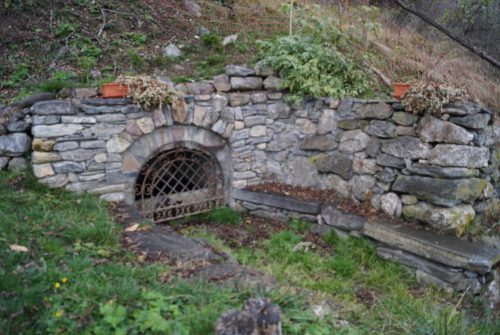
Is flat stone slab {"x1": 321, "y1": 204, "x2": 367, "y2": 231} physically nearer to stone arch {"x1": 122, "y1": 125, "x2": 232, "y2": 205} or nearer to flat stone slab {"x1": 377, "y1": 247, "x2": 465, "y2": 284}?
flat stone slab {"x1": 377, "y1": 247, "x2": 465, "y2": 284}

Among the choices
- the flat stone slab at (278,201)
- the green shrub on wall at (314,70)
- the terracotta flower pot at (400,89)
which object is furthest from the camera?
the green shrub on wall at (314,70)

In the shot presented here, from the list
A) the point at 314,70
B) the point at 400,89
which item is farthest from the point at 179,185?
the point at 400,89

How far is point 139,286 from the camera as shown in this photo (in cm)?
273

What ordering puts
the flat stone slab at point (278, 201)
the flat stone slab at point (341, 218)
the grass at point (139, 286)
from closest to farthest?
Result: the grass at point (139, 286)
the flat stone slab at point (341, 218)
the flat stone slab at point (278, 201)

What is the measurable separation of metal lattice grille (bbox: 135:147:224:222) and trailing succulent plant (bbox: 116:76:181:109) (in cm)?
69

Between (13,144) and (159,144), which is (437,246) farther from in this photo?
(13,144)

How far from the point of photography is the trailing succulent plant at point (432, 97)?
4.11 metres

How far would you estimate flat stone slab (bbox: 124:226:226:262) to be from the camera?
136 inches

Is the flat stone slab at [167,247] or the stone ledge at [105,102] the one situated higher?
the stone ledge at [105,102]

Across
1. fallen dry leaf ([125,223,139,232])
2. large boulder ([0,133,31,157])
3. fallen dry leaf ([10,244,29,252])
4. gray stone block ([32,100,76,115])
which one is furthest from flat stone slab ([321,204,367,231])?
large boulder ([0,133,31,157])

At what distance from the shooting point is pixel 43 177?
14.1ft

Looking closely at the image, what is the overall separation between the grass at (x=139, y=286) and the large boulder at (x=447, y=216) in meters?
0.60

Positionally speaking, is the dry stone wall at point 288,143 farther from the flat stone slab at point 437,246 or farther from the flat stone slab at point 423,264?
the flat stone slab at point 423,264

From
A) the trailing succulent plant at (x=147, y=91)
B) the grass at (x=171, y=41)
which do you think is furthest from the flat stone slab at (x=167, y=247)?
the grass at (x=171, y=41)
